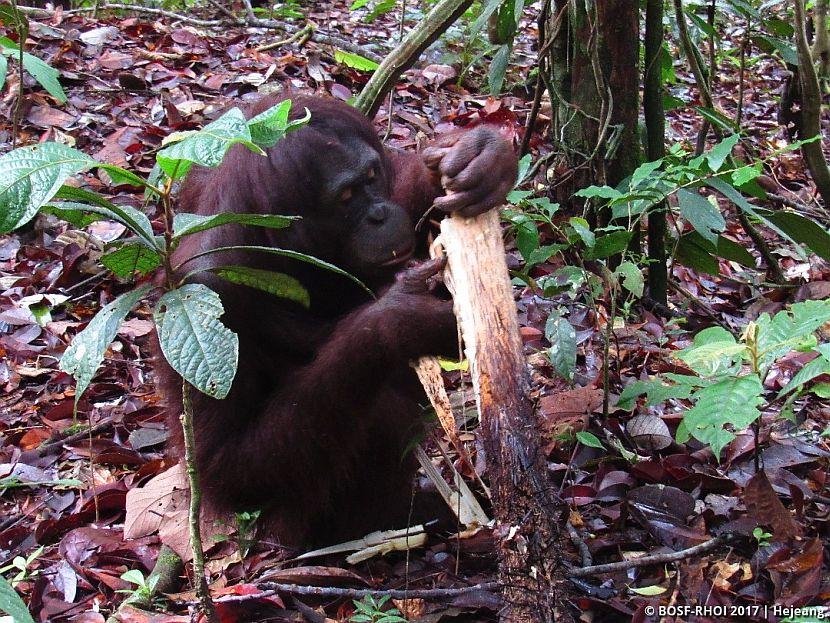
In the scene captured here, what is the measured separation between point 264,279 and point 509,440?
0.76 meters

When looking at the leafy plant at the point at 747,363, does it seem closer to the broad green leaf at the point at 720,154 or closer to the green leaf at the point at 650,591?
the green leaf at the point at 650,591

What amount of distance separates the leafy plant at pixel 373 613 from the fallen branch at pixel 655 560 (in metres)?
0.51

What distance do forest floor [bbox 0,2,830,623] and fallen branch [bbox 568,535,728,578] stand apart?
4 centimetres

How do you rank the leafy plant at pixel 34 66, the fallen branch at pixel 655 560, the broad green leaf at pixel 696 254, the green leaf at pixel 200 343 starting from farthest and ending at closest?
the leafy plant at pixel 34 66 → the broad green leaf at pixel 696 254 → the fallen branch at pixel 655 560 → the green leaf at pixel 200 343

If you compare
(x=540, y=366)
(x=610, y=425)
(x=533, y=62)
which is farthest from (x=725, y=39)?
(x=610, y=425)

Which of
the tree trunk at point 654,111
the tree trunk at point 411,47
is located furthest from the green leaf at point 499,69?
the tree trunk at point 411,47

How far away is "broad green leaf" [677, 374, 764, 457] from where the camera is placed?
206 centimetres

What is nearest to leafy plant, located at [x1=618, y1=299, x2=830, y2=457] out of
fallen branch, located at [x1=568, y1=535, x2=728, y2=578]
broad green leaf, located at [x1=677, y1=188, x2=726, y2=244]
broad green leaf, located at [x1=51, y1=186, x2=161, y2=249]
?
fallen branch, located at [x1=568, y1=535, x2=728, y2=578]

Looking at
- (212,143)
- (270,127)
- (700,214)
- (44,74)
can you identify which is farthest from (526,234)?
(44,74)

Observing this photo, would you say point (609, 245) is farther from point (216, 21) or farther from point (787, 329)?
point (216, 21)

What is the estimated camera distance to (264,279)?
220 centimetres

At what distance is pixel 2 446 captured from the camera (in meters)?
3.49

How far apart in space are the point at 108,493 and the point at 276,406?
956 mm

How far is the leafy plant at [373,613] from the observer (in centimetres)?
230
